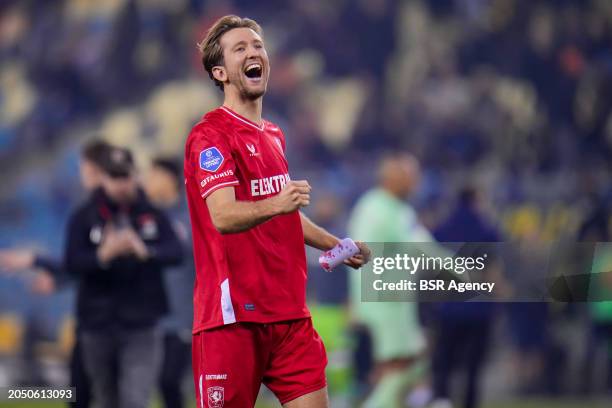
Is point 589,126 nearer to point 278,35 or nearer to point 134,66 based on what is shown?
point 278,35

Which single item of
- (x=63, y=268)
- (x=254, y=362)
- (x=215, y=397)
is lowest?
(x=215, y=397)

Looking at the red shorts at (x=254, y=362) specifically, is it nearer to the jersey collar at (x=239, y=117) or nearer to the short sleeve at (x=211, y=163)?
the short sleeve at (x=211, y=163)

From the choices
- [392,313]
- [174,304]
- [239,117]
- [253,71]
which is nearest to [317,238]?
[239,117]

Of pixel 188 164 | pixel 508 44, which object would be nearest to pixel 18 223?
pixel 508 44

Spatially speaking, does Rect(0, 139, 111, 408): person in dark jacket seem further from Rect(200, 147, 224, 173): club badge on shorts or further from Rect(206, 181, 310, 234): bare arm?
Rect(206, 181, 310, 234): bare arm

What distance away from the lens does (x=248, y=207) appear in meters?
4.14

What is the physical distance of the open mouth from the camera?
14.7 ft

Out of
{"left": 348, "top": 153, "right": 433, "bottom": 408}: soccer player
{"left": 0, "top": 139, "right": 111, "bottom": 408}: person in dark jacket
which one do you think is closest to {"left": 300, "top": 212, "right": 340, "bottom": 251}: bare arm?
{"left": 0, "top": 139, "right": 111, "bottom": 408}: person in dark jacket

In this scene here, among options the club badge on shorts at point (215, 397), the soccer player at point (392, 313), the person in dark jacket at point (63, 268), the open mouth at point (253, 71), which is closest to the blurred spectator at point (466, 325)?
the soccer player at point (392, 313)

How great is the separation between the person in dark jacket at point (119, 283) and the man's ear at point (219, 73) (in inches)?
98.9

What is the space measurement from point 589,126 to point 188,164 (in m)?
9.47

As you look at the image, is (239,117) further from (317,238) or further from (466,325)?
(466,325)

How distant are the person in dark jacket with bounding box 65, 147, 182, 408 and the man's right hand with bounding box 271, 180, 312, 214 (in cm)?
296

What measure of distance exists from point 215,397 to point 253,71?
4.29ft
